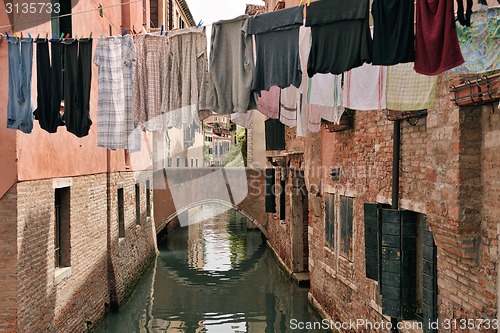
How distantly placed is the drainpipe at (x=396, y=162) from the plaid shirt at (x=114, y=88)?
372cm

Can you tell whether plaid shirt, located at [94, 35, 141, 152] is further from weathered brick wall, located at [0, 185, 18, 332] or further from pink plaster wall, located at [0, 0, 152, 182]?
weathered brick wall, located at [0, 185, 18, 332]

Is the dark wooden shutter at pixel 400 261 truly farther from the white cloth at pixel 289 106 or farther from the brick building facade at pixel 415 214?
the white cloth at pixel 289 106

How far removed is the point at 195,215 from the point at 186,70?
84.8ft

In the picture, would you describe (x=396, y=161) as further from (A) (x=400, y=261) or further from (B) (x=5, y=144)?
(B) (x=5, y=144)

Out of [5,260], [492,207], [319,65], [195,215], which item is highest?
[319,65]

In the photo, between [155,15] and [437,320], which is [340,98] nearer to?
[437,320]

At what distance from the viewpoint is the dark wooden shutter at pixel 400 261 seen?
650 centimetres

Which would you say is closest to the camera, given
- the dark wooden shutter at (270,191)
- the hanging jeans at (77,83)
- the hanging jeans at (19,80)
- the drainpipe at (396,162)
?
the hanging jeans at (19,80)

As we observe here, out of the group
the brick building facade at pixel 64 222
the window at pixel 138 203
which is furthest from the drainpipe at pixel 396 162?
the window at pixel 138 203

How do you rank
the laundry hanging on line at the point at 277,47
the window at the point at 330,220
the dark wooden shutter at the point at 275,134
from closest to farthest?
the laundry hanging on line at the point at 277,47, the window at the point at 330,220, the dark wooden shutter at the point at 275,134

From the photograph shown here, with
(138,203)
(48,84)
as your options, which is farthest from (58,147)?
(138,203)

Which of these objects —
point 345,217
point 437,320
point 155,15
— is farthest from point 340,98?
point 155,15

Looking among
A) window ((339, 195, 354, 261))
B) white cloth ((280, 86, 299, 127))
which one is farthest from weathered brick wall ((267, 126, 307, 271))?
white cloth ((280, 86, 299, 127))

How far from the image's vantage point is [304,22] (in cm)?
539
